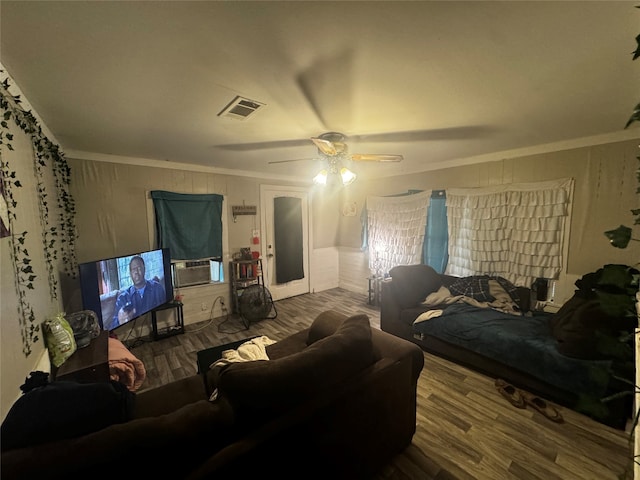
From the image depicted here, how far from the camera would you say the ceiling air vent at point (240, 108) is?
1774mm

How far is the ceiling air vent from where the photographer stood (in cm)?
177

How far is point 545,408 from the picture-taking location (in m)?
2.03

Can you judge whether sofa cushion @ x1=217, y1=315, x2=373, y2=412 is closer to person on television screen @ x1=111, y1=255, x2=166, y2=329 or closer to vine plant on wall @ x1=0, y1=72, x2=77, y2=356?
vine plant on wall @ x1=0, y1=72, x2=77, y2=356

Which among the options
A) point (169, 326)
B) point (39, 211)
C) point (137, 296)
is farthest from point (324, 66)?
point (169, 326)

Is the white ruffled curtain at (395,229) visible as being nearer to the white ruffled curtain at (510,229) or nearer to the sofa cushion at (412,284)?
the white ruffled curtain at (510,229)

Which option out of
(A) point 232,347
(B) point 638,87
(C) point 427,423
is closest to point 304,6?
(B) point 638,87

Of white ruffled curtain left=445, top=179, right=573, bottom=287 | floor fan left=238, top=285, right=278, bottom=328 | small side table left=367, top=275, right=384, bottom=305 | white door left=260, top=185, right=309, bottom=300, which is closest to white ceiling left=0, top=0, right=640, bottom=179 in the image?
white ruffled curtain left=445, top=179, right=573, bottom=287

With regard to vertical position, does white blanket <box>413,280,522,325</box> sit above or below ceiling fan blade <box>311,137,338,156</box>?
below

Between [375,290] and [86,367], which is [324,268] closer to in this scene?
[375,290]

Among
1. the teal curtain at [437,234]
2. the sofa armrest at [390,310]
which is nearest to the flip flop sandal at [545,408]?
the sofa armrest at [390,310]

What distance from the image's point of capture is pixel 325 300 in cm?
476

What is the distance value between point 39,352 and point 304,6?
2493mm

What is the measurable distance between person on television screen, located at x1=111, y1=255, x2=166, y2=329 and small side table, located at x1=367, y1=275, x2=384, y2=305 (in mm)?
3134

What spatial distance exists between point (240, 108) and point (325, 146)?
0.71 metres
